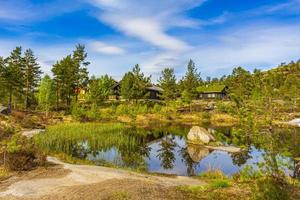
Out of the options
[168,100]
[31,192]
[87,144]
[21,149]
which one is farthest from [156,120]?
[31,192]

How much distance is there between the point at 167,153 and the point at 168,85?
51.7 m

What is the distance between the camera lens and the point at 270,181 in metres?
11.0

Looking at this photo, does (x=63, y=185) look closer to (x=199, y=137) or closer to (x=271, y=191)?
(x=271, y=191)

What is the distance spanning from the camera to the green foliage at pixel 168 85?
262 feet

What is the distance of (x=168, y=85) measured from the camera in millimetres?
80625

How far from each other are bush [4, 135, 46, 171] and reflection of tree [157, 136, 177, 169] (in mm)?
10181

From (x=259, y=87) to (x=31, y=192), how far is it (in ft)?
29.2

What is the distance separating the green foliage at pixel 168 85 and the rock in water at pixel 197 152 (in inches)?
1862

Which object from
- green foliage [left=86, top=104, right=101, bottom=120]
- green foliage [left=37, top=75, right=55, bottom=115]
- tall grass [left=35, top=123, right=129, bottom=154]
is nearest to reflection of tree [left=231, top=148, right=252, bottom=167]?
tall grass [left=35, top=123, right=129, bottom=154]

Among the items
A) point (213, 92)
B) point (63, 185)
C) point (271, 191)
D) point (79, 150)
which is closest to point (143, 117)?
point (79, 150)

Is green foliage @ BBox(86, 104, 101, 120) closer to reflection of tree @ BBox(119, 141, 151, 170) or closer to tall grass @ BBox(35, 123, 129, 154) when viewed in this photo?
tall grass @ BBox(35, 123, 129, 154)

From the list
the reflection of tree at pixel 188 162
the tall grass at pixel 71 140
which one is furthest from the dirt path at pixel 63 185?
the tall grass at pixel 71 140

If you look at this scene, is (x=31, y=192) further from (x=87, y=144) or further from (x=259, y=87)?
(x=87, y=144)

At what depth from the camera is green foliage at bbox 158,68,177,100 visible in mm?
79750
